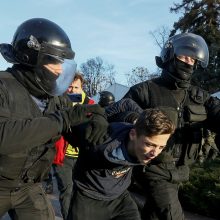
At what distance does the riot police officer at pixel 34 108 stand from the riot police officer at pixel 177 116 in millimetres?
963

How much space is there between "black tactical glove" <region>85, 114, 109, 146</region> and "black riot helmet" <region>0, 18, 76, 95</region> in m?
0.30

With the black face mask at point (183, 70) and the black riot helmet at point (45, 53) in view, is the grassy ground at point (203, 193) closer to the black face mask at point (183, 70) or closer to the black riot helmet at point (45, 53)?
the black face mask at point (183, 70)

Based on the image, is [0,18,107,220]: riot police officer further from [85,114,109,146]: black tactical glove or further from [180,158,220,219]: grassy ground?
[180,158,220,219]: grassy ground

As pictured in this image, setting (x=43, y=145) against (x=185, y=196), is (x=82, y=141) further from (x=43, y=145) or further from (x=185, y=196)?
(x=185, y=196)

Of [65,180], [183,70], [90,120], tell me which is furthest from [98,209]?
[65,180]

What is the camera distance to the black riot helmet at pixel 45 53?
3307 mm

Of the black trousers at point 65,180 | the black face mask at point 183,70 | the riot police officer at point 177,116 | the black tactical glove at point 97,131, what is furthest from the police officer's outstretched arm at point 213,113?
the black trousers at point 65,180

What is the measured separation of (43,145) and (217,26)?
99.1 ft

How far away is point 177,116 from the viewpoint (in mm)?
4098

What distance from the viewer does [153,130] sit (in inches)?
124

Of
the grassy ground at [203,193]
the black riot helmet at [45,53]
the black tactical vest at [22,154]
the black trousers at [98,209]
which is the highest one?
the black riot helmet at [45,53]

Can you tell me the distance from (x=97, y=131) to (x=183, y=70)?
1308 mm

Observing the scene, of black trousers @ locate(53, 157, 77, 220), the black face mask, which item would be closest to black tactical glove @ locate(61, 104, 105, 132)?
the black face mask

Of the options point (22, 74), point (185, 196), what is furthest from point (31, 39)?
point (185, 196)
